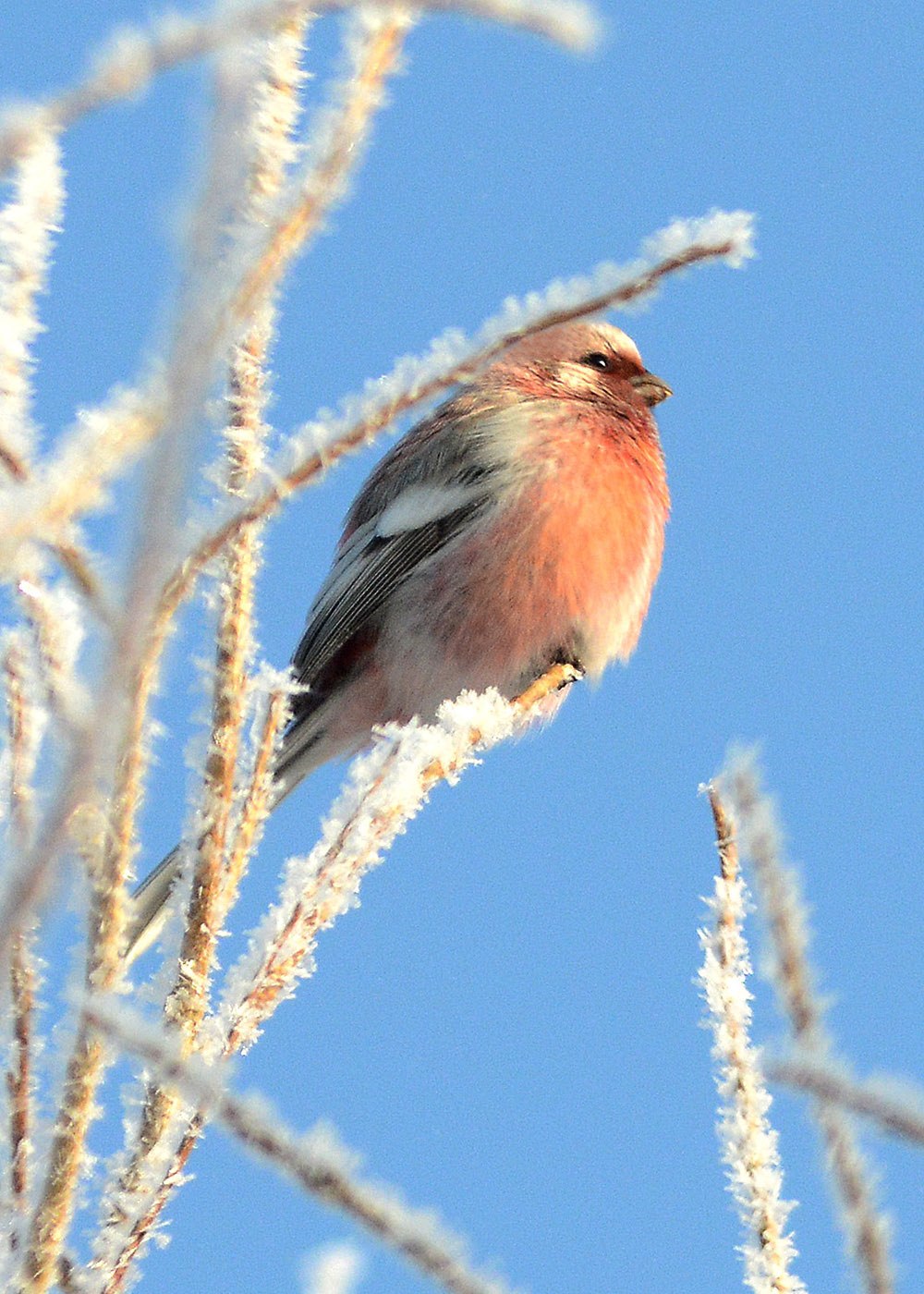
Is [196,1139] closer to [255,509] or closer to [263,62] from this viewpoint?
[255,509]

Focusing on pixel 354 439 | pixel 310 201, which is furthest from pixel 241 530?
pixel 310 201

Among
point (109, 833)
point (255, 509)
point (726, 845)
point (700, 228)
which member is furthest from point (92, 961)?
point (700, 228)

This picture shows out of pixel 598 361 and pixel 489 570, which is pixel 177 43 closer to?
pixel 489 570

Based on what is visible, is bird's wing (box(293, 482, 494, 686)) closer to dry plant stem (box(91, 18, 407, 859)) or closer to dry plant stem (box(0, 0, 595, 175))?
dry plant stem (box(91, 18, 407, 859))

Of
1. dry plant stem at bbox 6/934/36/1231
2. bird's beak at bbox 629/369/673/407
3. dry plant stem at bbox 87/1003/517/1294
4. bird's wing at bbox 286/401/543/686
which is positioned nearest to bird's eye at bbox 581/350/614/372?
bird's beak at bbox 629/369/673/407

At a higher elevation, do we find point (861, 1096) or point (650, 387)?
point (650, 387)
